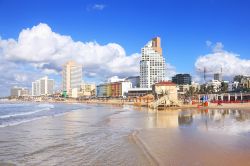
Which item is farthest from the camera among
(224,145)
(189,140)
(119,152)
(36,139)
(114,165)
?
(36,139)

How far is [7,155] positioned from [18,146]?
8.96ft

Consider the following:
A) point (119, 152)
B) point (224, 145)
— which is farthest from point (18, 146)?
point (224, 145)

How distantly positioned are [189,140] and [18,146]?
9817mm

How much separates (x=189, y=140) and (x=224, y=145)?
2.65 meters

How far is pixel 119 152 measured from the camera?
1591 cm

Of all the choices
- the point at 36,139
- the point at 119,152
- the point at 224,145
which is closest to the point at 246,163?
the point at 224,145

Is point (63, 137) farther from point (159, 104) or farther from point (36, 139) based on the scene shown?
point (159, 104)

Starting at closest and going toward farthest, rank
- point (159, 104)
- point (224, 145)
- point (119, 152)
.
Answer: point (119, 152) → point (224, 145) → point (159, 104)

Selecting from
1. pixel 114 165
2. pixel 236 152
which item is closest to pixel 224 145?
pixel 236 152

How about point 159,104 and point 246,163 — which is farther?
point 159,104

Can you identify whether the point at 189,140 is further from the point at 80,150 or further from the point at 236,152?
the point at 80,150

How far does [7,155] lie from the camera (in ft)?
49.8

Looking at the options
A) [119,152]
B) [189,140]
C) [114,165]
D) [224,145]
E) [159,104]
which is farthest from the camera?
[159,104]

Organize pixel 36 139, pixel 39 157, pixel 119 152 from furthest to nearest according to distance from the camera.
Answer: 1. pixel 36 139
2. pixel 119 152
3. pixel 39 157
